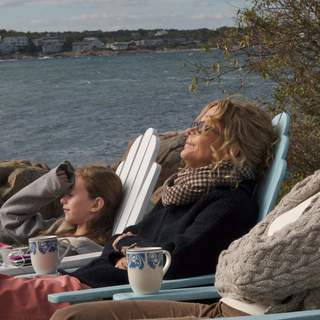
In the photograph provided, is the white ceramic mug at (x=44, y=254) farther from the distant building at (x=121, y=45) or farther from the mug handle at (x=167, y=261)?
the distant building at (x=121, y=45)

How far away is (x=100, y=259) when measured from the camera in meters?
4.26

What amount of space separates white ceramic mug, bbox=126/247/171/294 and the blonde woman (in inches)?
14.0

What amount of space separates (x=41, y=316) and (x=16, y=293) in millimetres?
128

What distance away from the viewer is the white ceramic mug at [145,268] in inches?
134

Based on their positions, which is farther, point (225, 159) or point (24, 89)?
point (24, 89)

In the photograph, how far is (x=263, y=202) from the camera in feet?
13.2

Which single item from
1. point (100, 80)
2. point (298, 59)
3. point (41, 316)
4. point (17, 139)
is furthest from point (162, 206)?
point (100, 80)

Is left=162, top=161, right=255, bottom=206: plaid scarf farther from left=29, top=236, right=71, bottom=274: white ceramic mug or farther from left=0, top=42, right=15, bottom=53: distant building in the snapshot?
left=0, top=42, right=15, bottom=53: distant building

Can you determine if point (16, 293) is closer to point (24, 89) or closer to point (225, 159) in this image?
point (225, 159)

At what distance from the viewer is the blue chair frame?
3629 mm

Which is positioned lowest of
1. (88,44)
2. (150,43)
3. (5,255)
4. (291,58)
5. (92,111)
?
(92,111)

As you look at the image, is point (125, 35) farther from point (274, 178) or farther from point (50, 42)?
point (274, 178)

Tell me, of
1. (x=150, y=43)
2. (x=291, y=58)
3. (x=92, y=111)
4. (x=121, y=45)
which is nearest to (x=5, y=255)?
(x=291, y=58)

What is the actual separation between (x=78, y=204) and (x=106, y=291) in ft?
4.32
